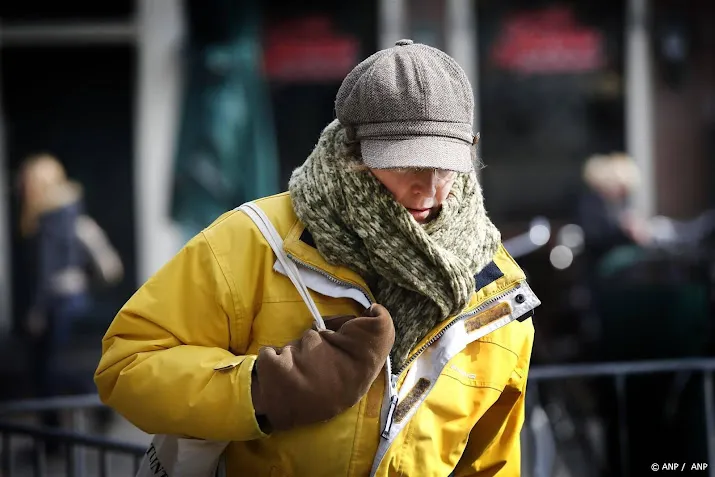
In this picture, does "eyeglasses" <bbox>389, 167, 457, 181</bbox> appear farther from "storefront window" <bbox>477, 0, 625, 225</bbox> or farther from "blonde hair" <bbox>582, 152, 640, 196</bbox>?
"storefront window" <bbox>477, 0, 625, 225</bbox>

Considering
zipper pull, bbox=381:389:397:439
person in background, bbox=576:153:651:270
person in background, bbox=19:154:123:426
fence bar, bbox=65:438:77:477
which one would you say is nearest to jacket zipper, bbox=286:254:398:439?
zipper pull, bbox=381:389:397:439

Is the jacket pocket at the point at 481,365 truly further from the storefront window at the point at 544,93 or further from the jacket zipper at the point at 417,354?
the storefront window at the point at 544,93

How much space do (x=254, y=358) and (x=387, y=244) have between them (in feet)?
1.24

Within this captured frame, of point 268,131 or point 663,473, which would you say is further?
point 268,131

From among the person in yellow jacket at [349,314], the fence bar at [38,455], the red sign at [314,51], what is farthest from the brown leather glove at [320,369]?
the red sign at [314,51]

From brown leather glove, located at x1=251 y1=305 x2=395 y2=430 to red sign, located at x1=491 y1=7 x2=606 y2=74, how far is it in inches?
305

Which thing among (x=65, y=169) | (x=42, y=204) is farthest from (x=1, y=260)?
(x=42, y=204)

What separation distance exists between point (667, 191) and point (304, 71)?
136 inches

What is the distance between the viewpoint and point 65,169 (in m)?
9.34

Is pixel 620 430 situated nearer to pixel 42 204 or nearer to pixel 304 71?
pixel 42 204

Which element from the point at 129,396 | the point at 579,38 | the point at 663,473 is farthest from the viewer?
the point at 579,38

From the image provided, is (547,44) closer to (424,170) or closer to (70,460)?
(70,460)

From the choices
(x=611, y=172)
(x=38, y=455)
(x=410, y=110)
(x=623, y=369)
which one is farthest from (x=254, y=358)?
(x=611, y=172)

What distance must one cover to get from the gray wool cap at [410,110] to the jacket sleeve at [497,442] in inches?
22.8
